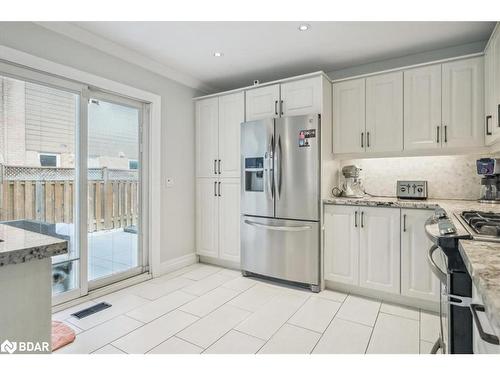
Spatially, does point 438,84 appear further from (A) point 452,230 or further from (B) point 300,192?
(A) point 452,230

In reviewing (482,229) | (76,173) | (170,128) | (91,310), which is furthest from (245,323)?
(170,128)

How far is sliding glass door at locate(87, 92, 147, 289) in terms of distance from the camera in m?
2.82

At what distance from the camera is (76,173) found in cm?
264

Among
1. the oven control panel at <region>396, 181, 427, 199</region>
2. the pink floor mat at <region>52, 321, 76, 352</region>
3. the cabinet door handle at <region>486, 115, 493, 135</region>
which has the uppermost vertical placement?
the cabinet door handle at <region>486, 115, 493, 135</region>

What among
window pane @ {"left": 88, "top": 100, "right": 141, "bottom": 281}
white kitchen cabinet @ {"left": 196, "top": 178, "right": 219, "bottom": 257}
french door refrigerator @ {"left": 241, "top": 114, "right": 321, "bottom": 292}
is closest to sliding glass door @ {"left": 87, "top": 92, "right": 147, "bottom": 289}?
window pane @ {"left": 88, "top": 100, "right": 141, "bottom": 281}

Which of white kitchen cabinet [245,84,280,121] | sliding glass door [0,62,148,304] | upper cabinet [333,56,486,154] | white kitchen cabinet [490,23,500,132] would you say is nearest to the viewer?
white kitchen cabinet [490,23,500,132]

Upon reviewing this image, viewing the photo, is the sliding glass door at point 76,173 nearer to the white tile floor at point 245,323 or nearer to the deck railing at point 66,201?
the deck railing at point 66,201

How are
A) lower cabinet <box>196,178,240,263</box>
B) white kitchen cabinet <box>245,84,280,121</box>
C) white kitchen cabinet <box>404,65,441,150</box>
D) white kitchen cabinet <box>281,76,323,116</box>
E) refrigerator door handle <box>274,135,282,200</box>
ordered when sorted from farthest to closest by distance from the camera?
lower cabinet <box>196,178,240,263</box>
white kitchen cabinet <box>245,84,280,121</box>
refrigerator door handle <box>274,135,282,200</box>
white kitchen cabinet <box>281,76,323,116</box>
white kitchen cabinet <box>404,65,441,150</box>

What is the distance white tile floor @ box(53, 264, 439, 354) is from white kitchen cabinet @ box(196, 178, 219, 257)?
76cm

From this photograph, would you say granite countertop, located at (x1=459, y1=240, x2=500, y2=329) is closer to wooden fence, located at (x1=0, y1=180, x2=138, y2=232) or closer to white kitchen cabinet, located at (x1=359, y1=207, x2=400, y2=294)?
white kitchen cabinet, located at (x1=359, y1=207, x2=400, y2=294)

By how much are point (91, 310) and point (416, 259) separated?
→ 9.34ft

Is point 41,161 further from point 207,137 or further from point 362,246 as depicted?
point 362,246

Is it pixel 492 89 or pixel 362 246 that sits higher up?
pixel 492 89

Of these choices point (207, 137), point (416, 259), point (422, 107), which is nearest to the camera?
point (416, 259)
